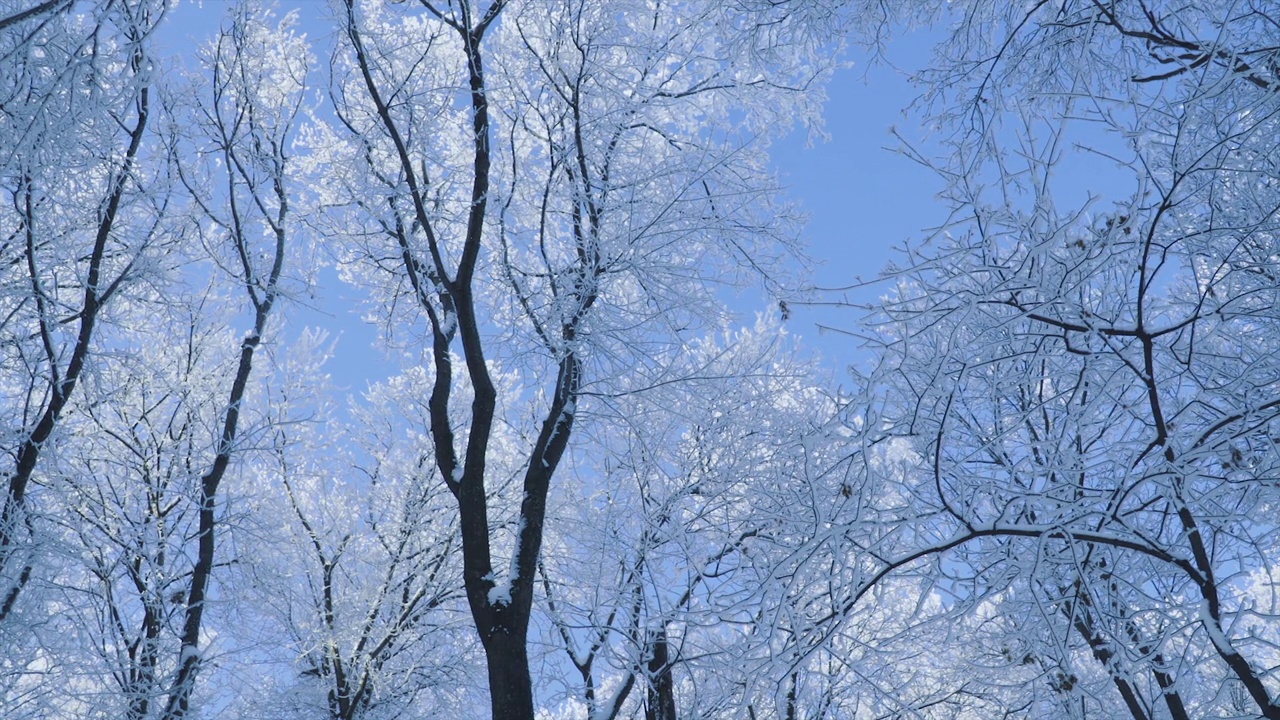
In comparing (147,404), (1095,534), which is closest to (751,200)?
(1095,534)

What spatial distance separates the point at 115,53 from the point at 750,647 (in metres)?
4.22

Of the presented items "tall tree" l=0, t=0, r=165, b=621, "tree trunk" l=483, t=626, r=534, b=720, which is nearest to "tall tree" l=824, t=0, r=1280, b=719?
"tree trunk" l=483, t=626, r=534, b=720

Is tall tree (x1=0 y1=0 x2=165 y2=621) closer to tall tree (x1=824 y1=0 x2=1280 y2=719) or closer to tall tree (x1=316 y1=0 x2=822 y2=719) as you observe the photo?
tall tree (x1=316 y1=0 x2=822 y2=719)

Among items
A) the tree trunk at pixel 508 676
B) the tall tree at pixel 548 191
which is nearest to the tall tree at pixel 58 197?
the tall tree at pixel 548 191

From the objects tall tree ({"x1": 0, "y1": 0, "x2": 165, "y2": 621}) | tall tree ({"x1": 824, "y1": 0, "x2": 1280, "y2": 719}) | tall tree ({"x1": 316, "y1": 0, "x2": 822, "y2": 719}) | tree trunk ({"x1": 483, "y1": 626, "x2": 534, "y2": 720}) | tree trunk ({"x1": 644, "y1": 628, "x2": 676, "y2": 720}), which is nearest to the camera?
tall tree ({"x1": 824, "y1": 0, "x2": 1280, "y2": 719})

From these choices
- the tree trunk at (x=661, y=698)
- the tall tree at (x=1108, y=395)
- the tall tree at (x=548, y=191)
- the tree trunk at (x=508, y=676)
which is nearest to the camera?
the tall tree at (x=1108, y=395)

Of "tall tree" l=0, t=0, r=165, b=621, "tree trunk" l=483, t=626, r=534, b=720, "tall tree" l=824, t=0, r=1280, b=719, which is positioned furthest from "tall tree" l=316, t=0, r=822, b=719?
"tall tree" l=824, t=0, r=1280, b=719

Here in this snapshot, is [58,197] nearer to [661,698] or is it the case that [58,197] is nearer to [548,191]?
[548,191]

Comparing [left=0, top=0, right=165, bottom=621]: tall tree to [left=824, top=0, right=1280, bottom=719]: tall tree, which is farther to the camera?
[left=0, top=0, right=165, bottom=621]: tall tree

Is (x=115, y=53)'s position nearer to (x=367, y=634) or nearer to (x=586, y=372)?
(x=586, y=372)

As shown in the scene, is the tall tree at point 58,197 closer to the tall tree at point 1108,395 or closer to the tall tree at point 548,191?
the tall tree at point 548,191

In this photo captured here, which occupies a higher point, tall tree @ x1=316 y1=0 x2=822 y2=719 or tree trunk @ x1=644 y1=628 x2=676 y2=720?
tall tree @ x1=316 y1=0 x2=822 y2=719

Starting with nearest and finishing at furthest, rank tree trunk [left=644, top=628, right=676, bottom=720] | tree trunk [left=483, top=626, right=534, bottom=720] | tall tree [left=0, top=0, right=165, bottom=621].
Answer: tall tree [left=0, top=0, right=165, bottom=621] → tree trunk [left=483, top=626, right=534, bottom=720] → tree trunk [left=644, top=628, right=676, bottom=720]

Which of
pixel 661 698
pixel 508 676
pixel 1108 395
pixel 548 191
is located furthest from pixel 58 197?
pixel 1108 395
